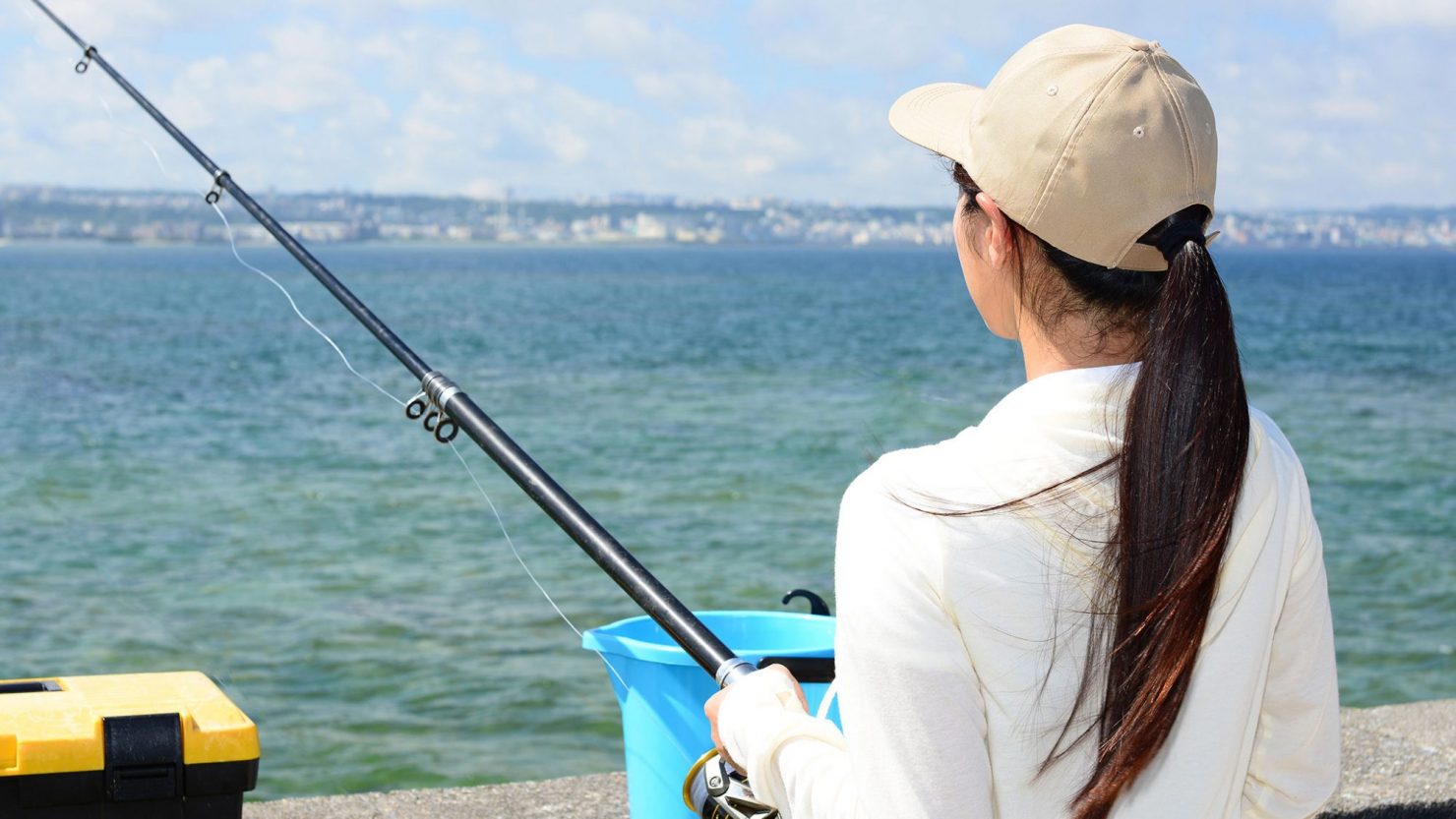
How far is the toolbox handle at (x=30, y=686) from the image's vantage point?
2.22 metres

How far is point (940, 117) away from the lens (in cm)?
143

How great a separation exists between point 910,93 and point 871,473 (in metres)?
0.48

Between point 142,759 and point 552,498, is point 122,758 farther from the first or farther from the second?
point 552,498

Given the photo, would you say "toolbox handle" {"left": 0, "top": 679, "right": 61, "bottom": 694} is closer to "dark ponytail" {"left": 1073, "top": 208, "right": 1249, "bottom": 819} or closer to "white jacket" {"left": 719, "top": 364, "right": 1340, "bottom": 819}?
"white jacket" {"left": 719, "top": 364, "right": 1340, "bottom": 819}

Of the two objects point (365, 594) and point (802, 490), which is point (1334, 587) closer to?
point (802, 490)

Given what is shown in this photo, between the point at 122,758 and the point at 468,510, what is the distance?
37.2 ft

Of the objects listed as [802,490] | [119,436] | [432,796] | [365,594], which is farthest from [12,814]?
[119,436]

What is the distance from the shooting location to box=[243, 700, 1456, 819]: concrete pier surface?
3.11 m

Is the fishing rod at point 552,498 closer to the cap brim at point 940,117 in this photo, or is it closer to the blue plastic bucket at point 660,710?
the blue plastic bucket at point 660,710

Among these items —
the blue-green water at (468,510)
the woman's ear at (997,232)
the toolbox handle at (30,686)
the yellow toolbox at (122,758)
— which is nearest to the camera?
the woman's ear at (997,232)

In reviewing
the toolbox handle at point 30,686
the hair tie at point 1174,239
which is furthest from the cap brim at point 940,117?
the toolbox handle at point 30,686

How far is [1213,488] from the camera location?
1.24 metres

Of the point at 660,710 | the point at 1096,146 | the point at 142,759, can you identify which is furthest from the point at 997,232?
the point at 142,759

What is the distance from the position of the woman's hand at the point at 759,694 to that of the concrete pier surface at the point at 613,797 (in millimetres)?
1718
